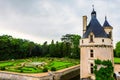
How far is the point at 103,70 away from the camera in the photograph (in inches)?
1000

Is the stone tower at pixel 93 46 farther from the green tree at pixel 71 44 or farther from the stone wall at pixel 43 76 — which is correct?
the green tree at pixel 71 44

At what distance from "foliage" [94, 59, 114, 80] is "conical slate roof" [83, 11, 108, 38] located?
373cm

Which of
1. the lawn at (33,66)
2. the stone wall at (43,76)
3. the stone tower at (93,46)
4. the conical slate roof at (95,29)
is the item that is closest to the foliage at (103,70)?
the stone tower at (93,46)

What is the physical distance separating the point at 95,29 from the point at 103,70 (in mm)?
5852

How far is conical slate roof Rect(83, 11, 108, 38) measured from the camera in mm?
27425

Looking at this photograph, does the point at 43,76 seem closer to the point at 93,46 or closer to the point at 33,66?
the point at 93,46

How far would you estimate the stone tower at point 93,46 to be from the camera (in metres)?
26.8

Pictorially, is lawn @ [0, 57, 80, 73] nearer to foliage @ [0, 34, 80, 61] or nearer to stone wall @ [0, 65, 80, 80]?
stone wall @ [0, 65, 80, 80]

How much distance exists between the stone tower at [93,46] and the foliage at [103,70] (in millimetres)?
994

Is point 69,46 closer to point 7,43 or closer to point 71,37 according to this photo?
point 71,37

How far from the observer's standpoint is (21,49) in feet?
239

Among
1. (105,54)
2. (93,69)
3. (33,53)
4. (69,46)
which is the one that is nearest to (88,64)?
(93,69)

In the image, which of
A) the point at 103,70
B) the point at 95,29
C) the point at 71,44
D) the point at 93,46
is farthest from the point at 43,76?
the point at 71,44

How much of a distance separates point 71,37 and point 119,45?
20.9 m
